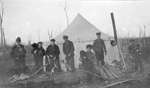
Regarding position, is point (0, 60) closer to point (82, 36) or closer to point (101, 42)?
point (82, 36)

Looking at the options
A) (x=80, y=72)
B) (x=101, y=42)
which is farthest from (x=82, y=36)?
(x=80, y=72)

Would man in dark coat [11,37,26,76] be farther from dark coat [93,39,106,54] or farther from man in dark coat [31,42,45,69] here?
dark coat [93,39,106,54]

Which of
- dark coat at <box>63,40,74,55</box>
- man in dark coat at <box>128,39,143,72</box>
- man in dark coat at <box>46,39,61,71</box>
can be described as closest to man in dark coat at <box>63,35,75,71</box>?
dark coat at <box>63,40,74,55</box>

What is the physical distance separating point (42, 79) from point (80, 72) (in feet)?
4.14

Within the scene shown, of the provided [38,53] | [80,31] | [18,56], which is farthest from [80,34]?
[18,56]

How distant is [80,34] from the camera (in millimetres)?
11117

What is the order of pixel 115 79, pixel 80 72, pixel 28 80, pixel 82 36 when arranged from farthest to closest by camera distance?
pixel 82 36, pixel 115 79, pixel 80 72, pixel 28 80

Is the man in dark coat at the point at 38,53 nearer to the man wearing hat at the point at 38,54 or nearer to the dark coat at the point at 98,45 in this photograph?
the man wearing hat at the point at 38,54

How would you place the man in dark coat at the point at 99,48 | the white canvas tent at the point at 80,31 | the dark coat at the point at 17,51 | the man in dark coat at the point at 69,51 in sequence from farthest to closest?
1. the white canvas tent at the point at 80,31
2. the man in dark coat at the point at 99,48
3. the man in dark coat at the point at 69,51
4. the dark coat at the point at 17,51

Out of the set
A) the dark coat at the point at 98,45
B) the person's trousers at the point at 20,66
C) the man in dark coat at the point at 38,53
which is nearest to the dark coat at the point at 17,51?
the person's trousers at the point at 20,66

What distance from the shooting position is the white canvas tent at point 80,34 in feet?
34.9

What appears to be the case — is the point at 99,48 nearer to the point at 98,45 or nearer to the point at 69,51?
the point at 98,45

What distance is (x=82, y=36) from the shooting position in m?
11.0

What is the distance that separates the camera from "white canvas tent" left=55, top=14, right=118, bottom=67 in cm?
1062
